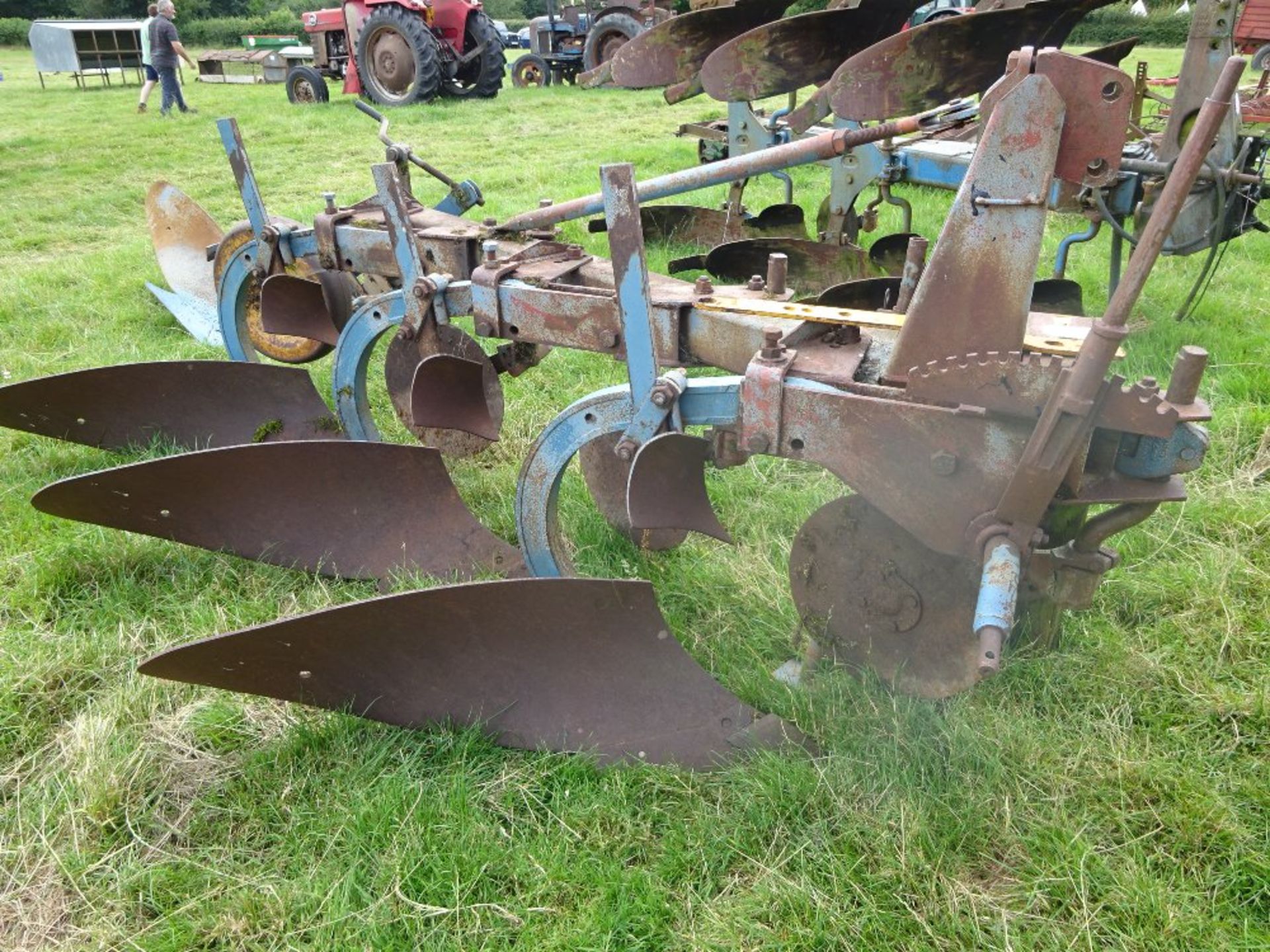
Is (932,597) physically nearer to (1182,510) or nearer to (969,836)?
(969,836)

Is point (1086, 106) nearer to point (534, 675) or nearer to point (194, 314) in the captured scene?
point (534, 675)

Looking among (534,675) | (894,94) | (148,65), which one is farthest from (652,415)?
(148,65)

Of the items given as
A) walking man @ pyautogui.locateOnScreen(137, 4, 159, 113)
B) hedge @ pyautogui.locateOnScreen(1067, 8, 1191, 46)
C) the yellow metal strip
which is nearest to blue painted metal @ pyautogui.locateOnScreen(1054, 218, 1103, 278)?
the yellow metal strip

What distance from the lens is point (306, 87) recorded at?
1398 cm

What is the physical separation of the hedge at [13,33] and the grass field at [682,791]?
110 ft

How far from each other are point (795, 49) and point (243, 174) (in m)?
2.31

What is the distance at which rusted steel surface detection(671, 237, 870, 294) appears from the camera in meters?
4.40

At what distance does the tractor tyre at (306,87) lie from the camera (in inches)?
543

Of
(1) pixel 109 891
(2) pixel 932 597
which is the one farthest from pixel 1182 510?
(1) pixel 109 891

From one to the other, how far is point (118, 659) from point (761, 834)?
1.75 meters

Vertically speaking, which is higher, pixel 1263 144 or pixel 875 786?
pixel 1263 144

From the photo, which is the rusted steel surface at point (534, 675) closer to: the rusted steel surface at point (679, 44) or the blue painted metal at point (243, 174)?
the blue painted metal at point (243, 174)

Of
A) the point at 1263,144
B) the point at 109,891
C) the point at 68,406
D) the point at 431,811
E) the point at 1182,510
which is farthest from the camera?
the point at 1263,144

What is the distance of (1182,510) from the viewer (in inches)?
115
